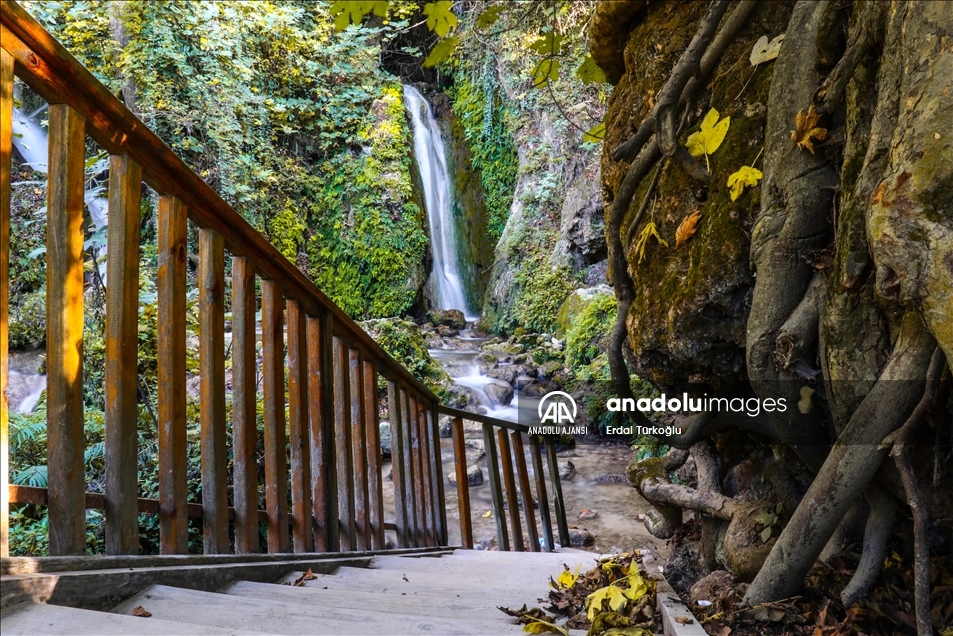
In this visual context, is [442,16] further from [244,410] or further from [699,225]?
[244,410]

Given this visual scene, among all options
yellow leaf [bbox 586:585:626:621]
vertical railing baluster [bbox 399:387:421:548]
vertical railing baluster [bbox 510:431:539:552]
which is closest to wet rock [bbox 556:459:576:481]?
vertical railing baluster [bbox 510:431:539:552]

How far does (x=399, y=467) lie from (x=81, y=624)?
7.34 ft

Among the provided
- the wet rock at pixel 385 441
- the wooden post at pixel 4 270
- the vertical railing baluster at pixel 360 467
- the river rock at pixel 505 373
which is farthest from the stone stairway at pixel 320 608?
the river rock at pixel 505 373

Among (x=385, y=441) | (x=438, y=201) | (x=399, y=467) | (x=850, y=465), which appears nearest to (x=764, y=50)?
(x=850, y=465)

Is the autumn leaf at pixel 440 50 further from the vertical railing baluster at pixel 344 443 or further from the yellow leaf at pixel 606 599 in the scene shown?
the yellow leaf at pixel 606 599

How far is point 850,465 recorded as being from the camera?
1.45 metres

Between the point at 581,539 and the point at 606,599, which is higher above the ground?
the point at 606,599

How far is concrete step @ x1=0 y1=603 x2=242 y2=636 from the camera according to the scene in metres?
0.95

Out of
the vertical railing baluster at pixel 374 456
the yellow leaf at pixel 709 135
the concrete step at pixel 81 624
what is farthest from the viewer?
the vertical railing baluster at pixel 374 456

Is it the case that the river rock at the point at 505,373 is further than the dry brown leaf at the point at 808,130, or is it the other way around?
the river rock at the point at 505,373

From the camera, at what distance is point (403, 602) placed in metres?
1.61

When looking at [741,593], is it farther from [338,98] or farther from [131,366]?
[338,98]

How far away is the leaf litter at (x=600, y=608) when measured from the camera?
133 centimetres

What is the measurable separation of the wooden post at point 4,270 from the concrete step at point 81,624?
0.11 metres
